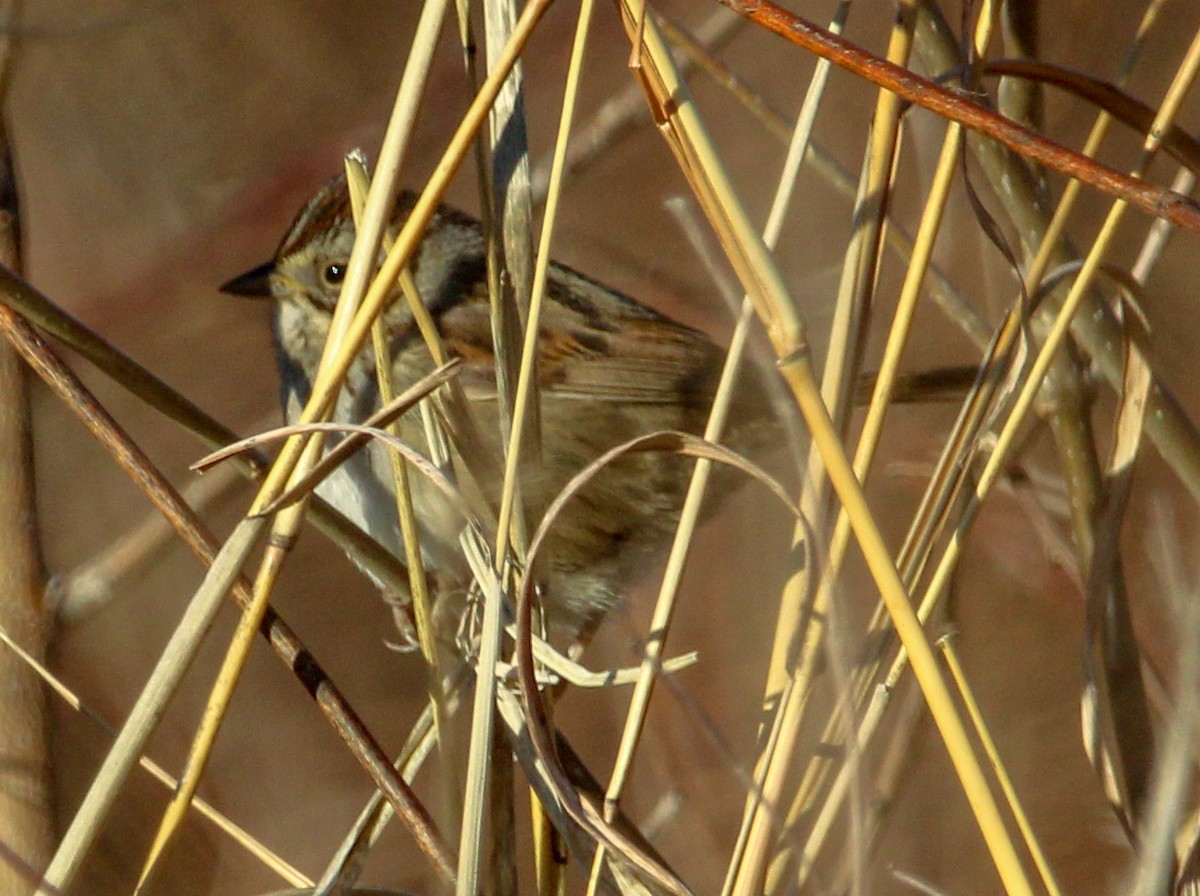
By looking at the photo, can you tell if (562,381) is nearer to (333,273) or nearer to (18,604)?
(333,273)

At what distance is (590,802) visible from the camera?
1078 mm

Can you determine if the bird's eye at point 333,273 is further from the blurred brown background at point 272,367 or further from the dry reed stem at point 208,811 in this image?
the dry reed stem at point 208,811

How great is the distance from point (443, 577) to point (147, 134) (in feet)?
8.29

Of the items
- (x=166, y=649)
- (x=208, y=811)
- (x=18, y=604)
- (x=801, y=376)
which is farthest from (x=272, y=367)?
(x=801, y=376)

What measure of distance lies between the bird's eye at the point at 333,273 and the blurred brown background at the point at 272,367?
82 centimetres

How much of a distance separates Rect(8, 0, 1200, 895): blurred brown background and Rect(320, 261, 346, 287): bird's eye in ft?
2.68

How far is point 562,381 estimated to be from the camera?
230cm

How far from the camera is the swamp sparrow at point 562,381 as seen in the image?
2.05 m

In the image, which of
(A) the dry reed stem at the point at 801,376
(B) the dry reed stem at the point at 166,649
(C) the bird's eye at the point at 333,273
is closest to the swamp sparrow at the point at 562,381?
(C) the bird's eye at the point at 333,273

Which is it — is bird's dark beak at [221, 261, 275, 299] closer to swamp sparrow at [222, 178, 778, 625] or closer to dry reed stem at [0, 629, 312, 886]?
swamp sparrow at [222, 178, 778, 625]

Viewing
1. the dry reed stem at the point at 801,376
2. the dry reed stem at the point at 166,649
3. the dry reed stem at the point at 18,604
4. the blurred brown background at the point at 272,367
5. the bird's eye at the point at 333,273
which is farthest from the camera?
the blurred brown background at the point at 272,367

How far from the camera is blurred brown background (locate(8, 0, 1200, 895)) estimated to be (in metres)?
3.09

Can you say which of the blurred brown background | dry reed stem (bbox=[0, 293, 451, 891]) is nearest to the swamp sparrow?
the blurred brown background

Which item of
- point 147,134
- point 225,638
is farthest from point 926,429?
point 147,134
